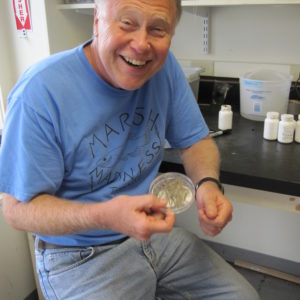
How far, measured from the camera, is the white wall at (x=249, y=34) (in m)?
1.59

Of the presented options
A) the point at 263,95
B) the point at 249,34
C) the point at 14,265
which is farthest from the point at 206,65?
the point at 14,265

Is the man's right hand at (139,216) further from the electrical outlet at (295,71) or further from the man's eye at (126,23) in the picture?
the electrical outlet at (295,71)

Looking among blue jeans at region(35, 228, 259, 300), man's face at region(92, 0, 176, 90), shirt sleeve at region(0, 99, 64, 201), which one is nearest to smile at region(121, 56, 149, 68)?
man's face at region(92, 0, 176, 90)

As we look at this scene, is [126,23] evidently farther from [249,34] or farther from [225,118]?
[249,34]

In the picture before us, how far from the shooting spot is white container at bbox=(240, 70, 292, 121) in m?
1.49

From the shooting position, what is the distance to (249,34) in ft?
5.47

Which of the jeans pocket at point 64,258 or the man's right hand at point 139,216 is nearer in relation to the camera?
the man's right hand at point 139,216

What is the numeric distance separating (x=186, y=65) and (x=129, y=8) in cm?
106

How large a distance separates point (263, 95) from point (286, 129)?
24 cm

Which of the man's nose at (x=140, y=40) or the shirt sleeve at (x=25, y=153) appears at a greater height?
the man's nose at (x=140, y=40)

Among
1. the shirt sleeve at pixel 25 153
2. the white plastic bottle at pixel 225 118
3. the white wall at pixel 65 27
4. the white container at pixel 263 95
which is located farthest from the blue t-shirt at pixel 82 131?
the white wall at pixel 65 27

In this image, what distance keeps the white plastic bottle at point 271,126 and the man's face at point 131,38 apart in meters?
0.62

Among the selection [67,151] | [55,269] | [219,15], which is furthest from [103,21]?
[219,15]

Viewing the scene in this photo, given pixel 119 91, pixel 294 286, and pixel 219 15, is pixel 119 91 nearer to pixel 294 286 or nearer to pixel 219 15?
pixel 219 15
